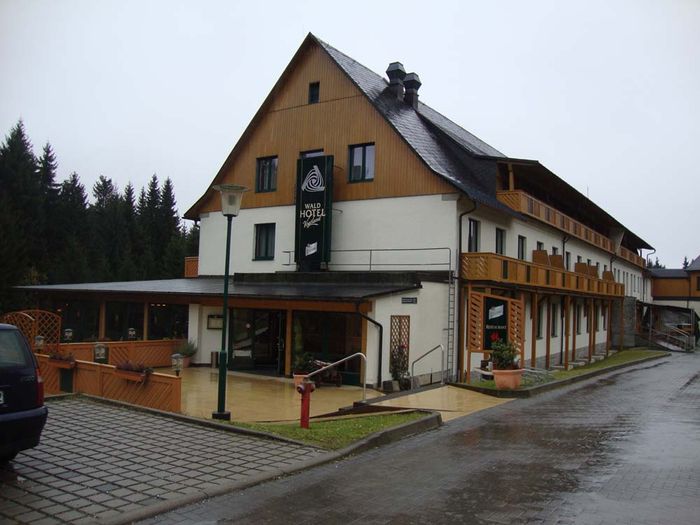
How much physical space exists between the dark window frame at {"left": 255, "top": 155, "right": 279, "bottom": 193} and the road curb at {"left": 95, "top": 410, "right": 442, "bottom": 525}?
603 inches

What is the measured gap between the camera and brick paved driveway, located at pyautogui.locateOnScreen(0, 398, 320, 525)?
6109 mm

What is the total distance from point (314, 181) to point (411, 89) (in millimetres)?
7343

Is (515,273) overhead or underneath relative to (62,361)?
overhead

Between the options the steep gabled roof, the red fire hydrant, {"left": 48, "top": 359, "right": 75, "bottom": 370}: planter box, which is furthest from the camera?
the steep gabled roof

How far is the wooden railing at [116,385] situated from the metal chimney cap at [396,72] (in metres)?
18.3

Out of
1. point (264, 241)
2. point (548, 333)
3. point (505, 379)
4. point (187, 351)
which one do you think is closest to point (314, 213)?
point (264, 241)

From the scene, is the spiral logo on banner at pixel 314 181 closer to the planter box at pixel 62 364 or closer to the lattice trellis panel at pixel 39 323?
the lattice trellis panel at pixel 39 323

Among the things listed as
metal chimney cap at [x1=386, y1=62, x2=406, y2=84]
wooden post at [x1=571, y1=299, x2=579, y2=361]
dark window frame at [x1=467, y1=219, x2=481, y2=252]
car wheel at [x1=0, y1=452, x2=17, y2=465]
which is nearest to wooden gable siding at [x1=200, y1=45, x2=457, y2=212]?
dark window frame at [x1=467, y1=219, x2=481, y2=252]

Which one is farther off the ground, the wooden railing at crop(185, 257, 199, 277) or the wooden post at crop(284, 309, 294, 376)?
the wooden railing at crop(185, 257, 199, 277)

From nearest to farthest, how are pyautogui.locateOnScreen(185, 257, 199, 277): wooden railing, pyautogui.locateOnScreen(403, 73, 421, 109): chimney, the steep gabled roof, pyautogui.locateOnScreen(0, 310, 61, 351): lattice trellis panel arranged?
pyautogui.locateOnScreen(0, 310, 61, 351): lattice trellis panel → the steep gabled roof → pyautogui.locateOnScreen(403, 73, 421, 109): chimney → pyautogui.locateOnScreen(185, 257, 199, 277): wooden railing

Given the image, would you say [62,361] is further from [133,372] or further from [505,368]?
[505,368]

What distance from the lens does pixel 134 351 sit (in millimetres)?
21141

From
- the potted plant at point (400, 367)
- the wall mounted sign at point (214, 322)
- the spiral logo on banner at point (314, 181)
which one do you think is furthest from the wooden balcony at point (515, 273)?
the wall mounted sign at point (214, 322)

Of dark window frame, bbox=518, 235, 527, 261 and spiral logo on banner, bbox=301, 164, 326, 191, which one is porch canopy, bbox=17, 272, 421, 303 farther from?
dark window frame, bbox=518, 235, 527, 261
